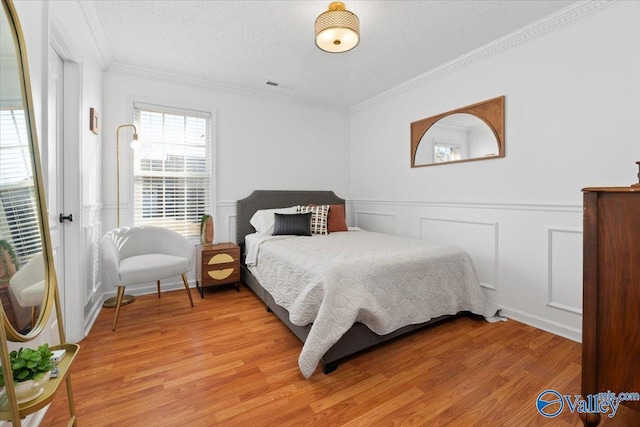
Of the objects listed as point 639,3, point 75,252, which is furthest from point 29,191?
point 639,3

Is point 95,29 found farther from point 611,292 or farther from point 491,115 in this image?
point 611,292

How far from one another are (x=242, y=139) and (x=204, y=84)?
77 cm

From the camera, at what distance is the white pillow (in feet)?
11.5

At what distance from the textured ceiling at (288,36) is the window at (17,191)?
1.62 meters

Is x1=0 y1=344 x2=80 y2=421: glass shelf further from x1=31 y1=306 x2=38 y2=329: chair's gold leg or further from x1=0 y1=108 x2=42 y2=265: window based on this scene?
x1=0 y1=108 x2=42 y2=265: window

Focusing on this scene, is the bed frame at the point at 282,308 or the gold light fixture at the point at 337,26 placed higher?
the gold light fixture at the point at 337,26

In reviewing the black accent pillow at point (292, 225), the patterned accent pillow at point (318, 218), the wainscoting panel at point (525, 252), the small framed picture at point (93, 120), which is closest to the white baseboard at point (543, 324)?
the wainscoting panel at point (525, 252)

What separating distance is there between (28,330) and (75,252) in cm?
123

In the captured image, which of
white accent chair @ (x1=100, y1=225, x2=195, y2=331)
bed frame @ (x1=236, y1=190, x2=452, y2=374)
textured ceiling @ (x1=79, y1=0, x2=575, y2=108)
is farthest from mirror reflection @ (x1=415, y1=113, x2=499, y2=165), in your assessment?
Answer: white accent chair @ (x1=100, y1=225, x2=195, y2=331)

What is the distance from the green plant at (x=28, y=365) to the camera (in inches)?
37.5

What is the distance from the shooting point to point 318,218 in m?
3.54

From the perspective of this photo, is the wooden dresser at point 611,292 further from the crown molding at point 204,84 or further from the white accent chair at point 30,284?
the crown molding at point 204,84

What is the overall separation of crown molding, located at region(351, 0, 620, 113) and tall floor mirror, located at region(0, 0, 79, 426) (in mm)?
3308

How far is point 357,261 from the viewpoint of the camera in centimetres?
204
